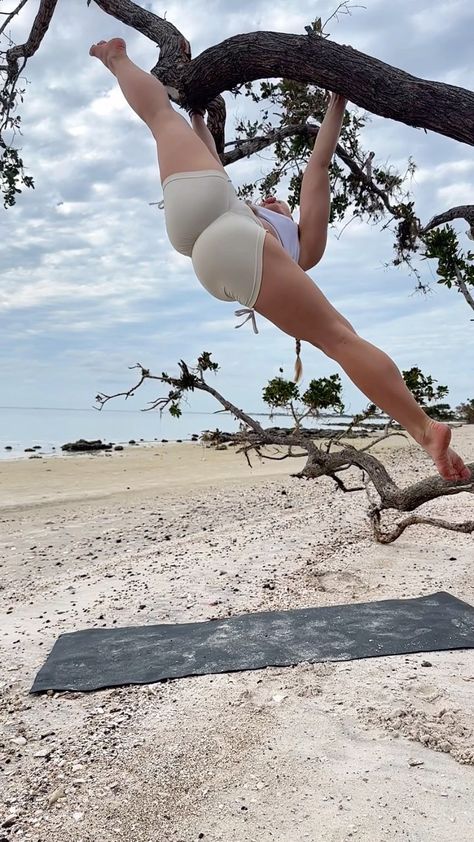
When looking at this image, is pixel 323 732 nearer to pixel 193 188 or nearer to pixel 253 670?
pixel 253 670

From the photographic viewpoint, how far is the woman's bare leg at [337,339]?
156 centimetres

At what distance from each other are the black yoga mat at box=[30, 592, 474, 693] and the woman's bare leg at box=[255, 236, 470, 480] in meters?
2.00

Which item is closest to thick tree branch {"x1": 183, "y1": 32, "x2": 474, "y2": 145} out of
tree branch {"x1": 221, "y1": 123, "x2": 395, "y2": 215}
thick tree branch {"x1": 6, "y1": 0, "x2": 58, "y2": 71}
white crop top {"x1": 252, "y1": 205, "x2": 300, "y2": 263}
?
tree branch {"x1": 221, "y1": 123, "x2": 395, "y2": 215}

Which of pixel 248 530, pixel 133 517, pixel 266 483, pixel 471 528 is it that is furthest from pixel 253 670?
pixel 266 483

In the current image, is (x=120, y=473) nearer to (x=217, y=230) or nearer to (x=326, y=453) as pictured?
(x=326, y=453)

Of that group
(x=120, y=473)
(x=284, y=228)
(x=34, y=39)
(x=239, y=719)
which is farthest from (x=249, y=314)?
(x=120, y=473)

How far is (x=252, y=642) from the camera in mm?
3508

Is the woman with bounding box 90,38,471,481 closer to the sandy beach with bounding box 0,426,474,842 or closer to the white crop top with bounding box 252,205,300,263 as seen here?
the white crop top with bounding box 252,205,300,263

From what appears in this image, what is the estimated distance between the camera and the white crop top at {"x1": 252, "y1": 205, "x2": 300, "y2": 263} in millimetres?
1812

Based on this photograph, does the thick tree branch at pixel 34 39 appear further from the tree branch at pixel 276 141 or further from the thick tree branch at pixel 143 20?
the tree branch at pixel 276 141

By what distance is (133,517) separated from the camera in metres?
7.71

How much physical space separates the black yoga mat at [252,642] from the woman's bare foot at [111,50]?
255 centimetres

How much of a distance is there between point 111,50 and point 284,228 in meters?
0.72

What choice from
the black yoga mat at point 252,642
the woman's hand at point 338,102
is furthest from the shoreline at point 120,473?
the woman's hand at point 338,102
